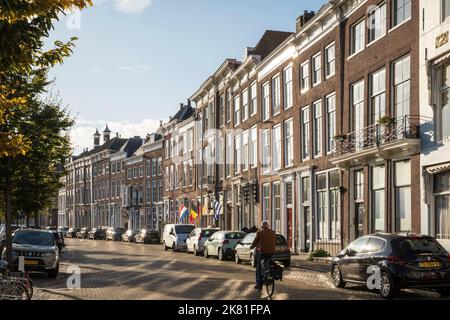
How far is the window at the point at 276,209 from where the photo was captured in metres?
41.3

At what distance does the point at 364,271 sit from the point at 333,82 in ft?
54.9

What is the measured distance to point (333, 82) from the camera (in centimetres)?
3328

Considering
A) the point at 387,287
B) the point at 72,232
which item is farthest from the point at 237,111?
the point at 72,232

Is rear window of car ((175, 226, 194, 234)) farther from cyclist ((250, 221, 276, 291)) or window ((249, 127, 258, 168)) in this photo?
cyclist ((250, 221, 276, 291))

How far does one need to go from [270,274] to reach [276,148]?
82.7ft

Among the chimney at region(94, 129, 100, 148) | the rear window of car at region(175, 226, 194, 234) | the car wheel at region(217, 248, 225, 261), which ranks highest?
the chimney at region(94, 129, 100, 148)

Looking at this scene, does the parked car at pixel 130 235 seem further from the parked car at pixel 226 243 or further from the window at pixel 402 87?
the window at pixel 402 87

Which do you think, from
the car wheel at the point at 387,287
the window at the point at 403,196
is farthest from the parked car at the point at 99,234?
the car wheel at the point at 387,287

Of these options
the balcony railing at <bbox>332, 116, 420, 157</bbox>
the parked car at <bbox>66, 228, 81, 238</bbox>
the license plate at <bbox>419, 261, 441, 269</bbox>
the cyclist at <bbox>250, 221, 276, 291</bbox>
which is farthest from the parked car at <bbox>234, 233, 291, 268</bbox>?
the parked car at <bbox>66, 228, 81, 238</bbox>

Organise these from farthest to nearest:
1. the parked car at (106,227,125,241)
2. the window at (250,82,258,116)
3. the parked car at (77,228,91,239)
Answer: the parked car at (77,228,91,239)
the parked car at (106,227,125,241)
the window at (250,82,258,116)

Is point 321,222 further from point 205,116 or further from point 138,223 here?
point 138,223

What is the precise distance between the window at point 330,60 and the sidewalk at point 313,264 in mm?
9088

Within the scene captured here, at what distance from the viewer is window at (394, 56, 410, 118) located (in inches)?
1018

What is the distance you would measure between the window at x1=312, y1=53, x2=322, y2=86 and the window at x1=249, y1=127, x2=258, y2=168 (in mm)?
10410
